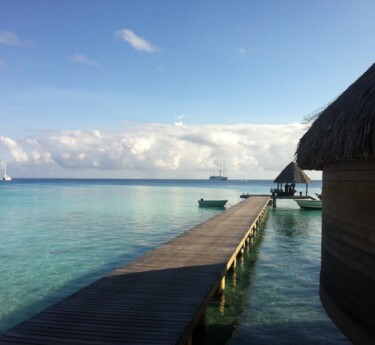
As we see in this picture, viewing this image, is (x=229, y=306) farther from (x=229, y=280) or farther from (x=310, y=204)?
(x=310, y=204)

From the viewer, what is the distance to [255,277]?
12.6 meters

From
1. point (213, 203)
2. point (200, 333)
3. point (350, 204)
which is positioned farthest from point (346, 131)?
point (213, 203)

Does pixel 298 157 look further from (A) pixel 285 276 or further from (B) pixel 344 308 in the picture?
(A) pixel 285 276

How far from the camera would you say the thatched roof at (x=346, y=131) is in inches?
204

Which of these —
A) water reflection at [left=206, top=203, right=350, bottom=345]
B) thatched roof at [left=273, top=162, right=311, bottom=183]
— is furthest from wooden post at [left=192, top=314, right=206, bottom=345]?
thatched roof at [left=273, top=162, right=311, bottom=183]

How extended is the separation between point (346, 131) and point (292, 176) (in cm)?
3207

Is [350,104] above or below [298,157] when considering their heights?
above

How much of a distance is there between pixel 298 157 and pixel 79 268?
946 centimetres

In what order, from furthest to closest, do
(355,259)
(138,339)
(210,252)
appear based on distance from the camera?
(210,252) → (355,259) → (138,339)

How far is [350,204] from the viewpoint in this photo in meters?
5.75

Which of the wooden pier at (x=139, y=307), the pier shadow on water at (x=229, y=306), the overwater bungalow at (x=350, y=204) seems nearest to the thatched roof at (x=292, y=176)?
the pier shadow on water at (x=229, y=306)

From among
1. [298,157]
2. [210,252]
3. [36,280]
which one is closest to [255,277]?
[210,252]

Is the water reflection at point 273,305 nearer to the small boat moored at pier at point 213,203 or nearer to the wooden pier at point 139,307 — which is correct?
the wooden pier at point 139,307

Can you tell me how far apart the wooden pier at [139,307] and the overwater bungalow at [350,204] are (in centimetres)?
219
